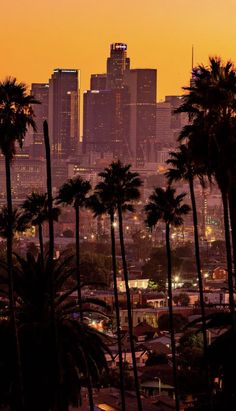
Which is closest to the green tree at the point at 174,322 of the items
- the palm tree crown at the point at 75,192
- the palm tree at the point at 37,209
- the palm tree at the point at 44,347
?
the palm tree at the point at 37,209

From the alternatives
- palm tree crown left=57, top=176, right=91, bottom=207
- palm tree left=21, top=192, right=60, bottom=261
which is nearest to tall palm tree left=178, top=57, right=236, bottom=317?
palm tree crown left=57, top=176, right=91, bottom=207

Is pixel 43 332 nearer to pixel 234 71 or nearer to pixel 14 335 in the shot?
pixel 14 335

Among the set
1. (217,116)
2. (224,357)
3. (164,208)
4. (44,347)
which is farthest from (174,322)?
(217,116)

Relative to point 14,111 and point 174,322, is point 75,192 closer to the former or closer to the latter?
point 14,111

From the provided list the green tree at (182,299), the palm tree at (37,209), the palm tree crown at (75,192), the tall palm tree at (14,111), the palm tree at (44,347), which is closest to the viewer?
the palm tree at (44,347)

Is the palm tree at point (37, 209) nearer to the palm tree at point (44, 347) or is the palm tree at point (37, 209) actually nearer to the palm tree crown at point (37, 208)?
the palm tree crown at point (37, 208)

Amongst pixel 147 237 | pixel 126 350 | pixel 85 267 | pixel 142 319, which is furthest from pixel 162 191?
pixel 147 237

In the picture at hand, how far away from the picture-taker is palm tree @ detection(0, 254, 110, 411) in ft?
57.3

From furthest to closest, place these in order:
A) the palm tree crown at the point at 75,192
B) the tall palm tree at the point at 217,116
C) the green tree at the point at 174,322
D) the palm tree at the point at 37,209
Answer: the green tree at the point at 174,322
the palm tree at the point at 37,209
the palm tree crown at the point at 75,192
the tall palm tree at the point at 217,116

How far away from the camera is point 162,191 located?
27797 millimetres

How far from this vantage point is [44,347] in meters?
17.6

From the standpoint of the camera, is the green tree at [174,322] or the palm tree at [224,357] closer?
the palm tree at [224,357]

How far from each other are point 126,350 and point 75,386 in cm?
2544

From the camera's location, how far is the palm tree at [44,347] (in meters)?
17.5
